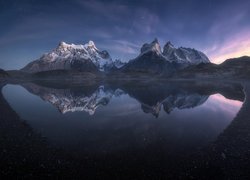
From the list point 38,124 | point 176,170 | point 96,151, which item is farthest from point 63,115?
point 176,170

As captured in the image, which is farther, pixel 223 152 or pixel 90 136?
pixel 90 136

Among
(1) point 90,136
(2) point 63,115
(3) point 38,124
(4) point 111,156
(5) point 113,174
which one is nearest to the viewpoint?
(5) point 113,174

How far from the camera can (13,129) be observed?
33219mm

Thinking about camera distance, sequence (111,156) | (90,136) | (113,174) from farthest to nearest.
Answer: (90,136) < (111,156) < (113,174)

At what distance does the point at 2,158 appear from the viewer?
74.0 feet

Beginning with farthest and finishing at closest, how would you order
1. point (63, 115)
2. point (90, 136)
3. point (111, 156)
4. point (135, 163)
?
point (63, 115), point (90, 136), point (111, 156), point (135, 163)

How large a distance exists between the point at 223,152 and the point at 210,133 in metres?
8.12

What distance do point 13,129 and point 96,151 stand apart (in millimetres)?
16659

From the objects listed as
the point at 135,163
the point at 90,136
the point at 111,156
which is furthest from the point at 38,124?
the point at 135,163

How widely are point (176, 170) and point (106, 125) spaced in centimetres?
1990

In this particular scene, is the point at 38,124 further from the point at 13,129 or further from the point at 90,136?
the point at 90,136

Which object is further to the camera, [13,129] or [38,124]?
[38,124]

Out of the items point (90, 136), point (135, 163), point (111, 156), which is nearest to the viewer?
point (135, 163)

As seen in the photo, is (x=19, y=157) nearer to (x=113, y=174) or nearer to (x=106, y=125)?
(x=113, y=174)
